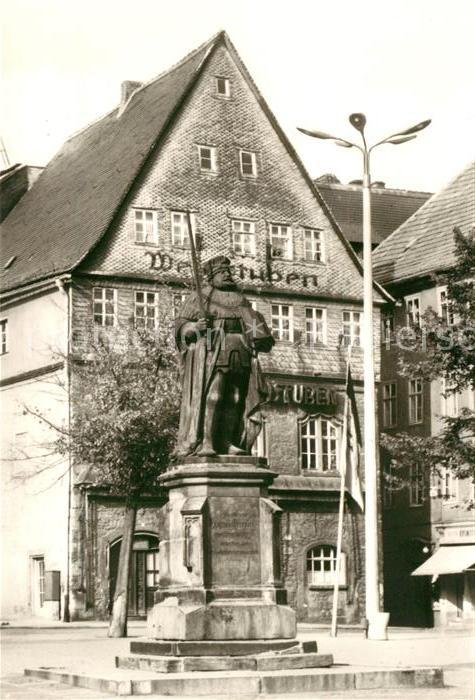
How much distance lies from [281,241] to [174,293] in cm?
568

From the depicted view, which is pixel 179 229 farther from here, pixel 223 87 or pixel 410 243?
pixel 410 243

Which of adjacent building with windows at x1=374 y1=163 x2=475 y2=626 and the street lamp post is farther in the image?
adjacent building with windows at x1=374 y1=163 x2=475 y2=626

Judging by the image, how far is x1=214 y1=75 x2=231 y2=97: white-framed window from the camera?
167ft

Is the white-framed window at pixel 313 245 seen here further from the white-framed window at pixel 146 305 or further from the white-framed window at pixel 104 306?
the white-framed window at pixel 104 306

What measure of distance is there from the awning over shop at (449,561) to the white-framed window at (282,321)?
8.52 metres

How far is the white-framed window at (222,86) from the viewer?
51.0m

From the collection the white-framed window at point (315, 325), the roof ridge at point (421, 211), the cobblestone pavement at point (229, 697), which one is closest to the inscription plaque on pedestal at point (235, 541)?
the cobblestone pavement at point (229, 697)

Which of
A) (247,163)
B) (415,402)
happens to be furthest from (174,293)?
(415,402)

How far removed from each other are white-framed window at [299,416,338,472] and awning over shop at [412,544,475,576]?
14.7 feet

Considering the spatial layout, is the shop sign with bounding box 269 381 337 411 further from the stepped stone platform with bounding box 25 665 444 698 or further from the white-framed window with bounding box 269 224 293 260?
the stepped stone platform with bounding box 25 665 444 698

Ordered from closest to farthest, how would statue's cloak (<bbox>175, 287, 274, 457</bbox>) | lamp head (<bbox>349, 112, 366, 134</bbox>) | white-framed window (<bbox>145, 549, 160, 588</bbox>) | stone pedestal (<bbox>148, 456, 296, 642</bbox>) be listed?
stone pedestal (<bbox>148, 456, 296, 642</bbox>) < statue's cloak (<bbox>175, 287, 274, 457</bbox>) < lamp head (<bbox>349, 112, 366, 134</bbox>) < white-framed window (<bbox>145, 549, 160, 588</bbox>)

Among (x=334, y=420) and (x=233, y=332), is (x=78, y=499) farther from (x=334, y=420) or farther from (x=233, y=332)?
(x=233, y=332)

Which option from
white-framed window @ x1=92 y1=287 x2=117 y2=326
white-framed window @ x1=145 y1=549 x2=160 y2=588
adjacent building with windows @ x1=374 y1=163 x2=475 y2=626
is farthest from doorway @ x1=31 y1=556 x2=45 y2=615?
adjacent building with windows @ x1=374 y1=163 x2=475 y2=626

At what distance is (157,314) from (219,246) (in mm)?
3717
